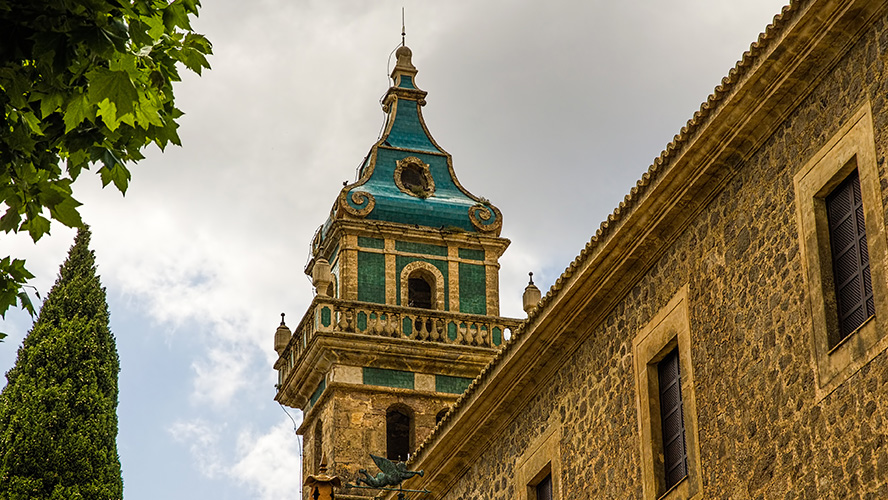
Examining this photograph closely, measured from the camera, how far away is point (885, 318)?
12.0 m

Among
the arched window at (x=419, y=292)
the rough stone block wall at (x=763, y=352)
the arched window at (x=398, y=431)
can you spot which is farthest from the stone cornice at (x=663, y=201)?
the arched window at (x=419, y=292)

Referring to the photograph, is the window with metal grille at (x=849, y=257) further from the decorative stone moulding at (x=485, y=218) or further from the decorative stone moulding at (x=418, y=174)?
the decorative stone moulding at (x=418, y=174)

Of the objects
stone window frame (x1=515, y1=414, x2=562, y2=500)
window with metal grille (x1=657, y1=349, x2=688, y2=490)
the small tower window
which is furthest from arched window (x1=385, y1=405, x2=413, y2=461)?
window with metal grille (x1=657, y1=349, x2=688, y2=490)

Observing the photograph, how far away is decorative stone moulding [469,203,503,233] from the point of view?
3550 centimetres

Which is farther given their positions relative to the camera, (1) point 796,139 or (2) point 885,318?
(1) point 796,139

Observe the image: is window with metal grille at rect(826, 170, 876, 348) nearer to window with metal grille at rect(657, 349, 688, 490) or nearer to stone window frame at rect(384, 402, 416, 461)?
window with metal grille at rect(657, 349, 688, 490)

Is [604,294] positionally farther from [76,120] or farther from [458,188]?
[458,188]

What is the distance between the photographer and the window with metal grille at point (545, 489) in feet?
60.7

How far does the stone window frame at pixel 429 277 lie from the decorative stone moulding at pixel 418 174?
1.87 m

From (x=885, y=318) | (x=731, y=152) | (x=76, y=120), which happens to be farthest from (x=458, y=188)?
(x=76, y=120)

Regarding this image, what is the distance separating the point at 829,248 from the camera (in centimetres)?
1307

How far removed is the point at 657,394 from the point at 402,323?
1753 centimetres

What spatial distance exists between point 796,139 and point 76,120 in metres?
7.52

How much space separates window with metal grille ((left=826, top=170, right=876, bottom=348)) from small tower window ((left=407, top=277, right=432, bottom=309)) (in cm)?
2206
